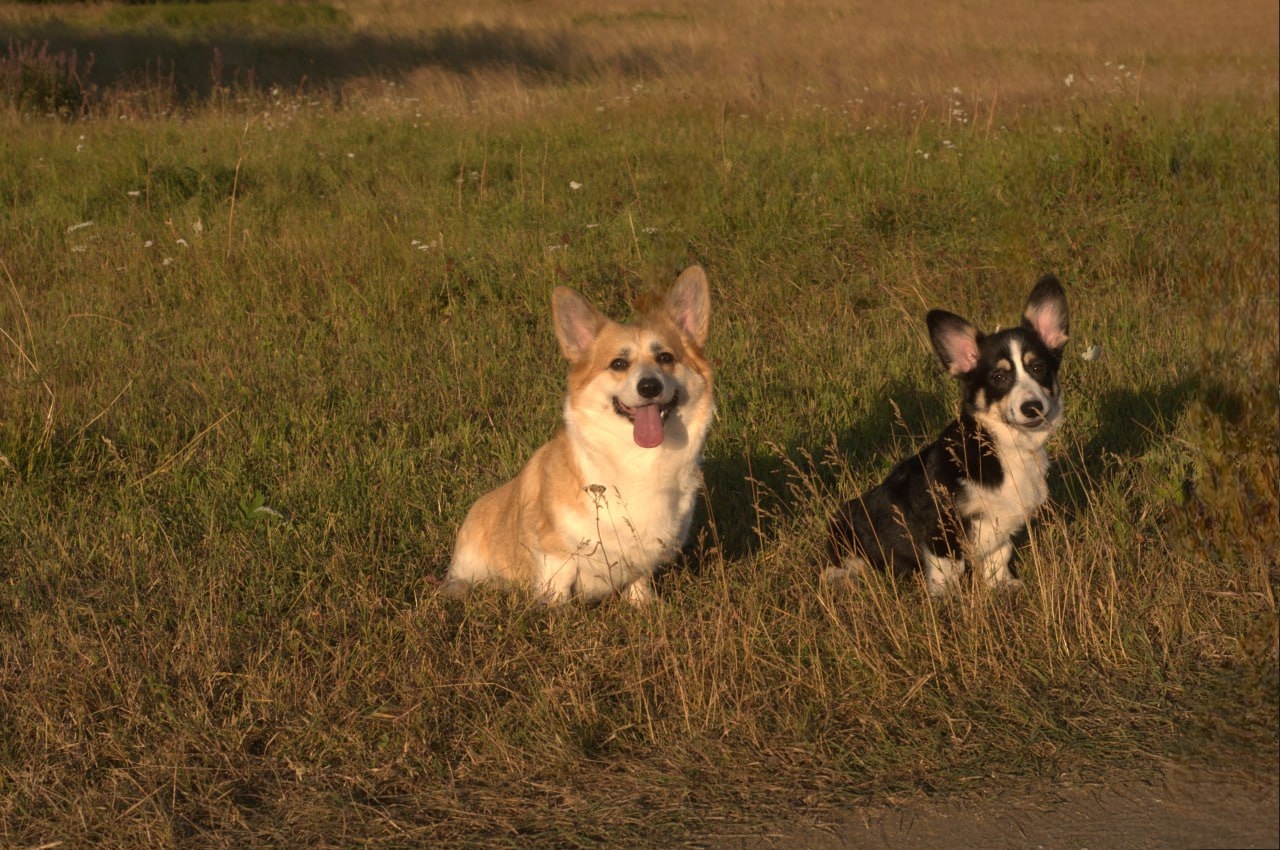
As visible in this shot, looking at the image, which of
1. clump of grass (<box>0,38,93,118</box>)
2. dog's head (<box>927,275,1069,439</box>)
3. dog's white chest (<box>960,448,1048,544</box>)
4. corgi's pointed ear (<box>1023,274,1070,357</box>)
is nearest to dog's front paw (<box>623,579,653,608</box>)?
dog's white chest (<box>960,448,1048,544</box>)

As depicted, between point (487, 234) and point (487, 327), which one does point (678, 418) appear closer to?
point (487, 327)

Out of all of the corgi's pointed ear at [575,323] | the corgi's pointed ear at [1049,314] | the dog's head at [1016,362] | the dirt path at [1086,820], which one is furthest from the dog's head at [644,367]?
the dirt path at [1086,820]

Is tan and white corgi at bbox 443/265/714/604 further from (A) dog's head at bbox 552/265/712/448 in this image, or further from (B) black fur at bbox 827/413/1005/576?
(B) black fur at bbox 827/413/1005/576

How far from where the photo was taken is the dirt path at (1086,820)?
9.57 feet

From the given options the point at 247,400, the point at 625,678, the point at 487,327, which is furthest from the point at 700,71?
the point at 625,678

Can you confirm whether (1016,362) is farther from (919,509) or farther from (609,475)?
(609,475)

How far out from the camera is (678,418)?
4504 mm

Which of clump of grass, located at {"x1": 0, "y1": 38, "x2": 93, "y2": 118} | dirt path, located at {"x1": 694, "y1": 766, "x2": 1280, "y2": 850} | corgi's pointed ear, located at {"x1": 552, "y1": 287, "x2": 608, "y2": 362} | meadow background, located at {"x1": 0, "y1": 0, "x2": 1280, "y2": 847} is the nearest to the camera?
dirt path, located at {"x1": 694, "y1": 766, "x2": 1280, "y2": 850}

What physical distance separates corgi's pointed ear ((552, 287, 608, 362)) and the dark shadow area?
11.2 meters

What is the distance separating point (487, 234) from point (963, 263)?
3.08m

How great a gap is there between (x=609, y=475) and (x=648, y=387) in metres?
0.38

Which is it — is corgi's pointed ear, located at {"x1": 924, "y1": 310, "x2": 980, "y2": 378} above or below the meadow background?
above

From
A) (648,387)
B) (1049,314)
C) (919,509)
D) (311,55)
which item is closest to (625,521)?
(648,387)

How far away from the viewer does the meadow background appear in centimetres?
340
